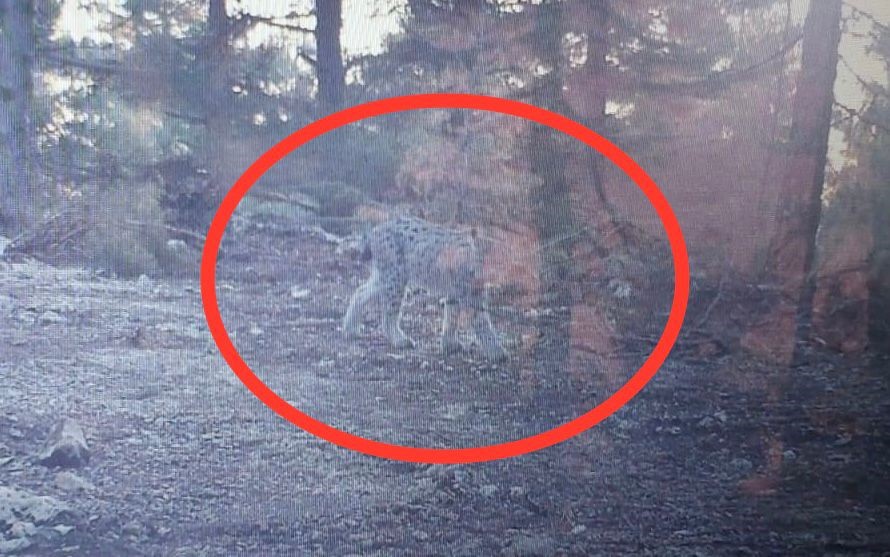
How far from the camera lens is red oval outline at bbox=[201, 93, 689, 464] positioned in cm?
150

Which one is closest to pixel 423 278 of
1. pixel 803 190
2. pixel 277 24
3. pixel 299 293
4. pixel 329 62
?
pixel 299 293

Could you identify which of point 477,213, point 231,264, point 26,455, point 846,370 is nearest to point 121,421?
point 26,455

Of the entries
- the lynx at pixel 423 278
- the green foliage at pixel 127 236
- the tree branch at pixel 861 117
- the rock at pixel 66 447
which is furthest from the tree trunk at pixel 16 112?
the tree branch at pixel 861 117

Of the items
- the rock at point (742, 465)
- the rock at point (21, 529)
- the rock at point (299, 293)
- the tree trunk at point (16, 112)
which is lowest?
the rock at point (21, 529)

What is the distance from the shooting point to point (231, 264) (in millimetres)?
1503

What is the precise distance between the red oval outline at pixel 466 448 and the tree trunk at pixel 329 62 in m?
0.04

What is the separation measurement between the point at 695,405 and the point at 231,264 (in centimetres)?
101

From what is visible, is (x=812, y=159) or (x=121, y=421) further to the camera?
(x=812, y=159)

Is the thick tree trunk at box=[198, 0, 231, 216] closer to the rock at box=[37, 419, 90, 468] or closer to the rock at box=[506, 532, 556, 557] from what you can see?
the rock at box=[37, 419, 90, 468]

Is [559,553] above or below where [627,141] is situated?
below

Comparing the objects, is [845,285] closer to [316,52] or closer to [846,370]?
[846,370]

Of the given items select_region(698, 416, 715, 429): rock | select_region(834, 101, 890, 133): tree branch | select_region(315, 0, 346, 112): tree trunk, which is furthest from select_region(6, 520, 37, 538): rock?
select_region(834, 101, 890, 133): tree branch

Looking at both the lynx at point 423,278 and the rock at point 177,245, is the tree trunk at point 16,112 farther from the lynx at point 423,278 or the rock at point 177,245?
the lynx at point 423,278

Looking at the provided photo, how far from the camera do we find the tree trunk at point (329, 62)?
1501mm
